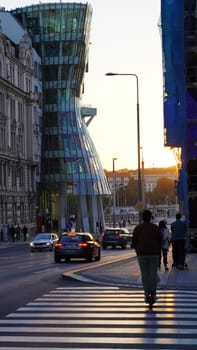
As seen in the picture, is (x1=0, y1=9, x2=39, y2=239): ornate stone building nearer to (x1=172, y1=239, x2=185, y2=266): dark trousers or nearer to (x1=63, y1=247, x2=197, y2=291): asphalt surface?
(x1=63, y1=247, x2=197, y2=291): asphalt surface

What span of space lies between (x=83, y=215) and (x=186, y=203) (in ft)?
203

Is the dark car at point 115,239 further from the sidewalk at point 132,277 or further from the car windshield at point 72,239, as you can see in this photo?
the sidewalk at point 132,277

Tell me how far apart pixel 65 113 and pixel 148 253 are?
88883 millimetres

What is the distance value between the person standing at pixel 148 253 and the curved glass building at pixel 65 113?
3312 inches

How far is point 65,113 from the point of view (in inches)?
4018

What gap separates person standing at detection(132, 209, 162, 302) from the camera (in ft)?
45.3

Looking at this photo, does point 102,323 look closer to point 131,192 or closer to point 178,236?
point 178,236

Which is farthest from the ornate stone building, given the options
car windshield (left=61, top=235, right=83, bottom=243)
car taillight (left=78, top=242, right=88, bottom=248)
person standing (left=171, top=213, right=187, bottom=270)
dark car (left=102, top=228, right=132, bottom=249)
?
person standing (left=171, top=213, right=187, bottom=270)

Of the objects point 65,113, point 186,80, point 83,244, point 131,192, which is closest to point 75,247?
point 83,244

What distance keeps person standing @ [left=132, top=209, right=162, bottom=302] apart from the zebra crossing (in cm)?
51

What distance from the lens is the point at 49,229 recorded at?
295 ft

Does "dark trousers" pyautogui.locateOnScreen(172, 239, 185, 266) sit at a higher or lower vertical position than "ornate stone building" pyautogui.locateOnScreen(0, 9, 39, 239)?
A: lower

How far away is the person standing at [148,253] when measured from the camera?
544 inches

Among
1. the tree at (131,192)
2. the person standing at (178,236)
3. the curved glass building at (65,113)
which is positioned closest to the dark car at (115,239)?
the person standing at (178,236)
